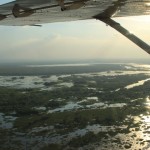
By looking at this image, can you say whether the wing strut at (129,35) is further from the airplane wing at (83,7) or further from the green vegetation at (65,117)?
the green vegetation at (65,117)

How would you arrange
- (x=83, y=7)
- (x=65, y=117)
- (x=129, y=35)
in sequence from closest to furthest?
(x=83, y=7) < (x=129, y=35) < (x=65, y=117)

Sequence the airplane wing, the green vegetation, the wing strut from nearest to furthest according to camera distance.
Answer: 1. the airplane wing
2. the wing strut
3. the green vegetation

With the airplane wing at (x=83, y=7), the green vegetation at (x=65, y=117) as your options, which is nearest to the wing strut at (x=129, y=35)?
the airplane wing at (x=83, y=7)

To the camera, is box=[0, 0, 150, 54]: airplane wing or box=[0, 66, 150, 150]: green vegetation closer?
box=[0, 0, 150, 54]: airplane wing

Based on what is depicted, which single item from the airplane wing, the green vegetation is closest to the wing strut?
the airplane wing

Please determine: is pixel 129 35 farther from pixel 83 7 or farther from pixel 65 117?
pixel 65 117

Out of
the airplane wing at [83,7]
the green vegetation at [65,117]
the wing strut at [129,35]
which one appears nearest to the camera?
the airplane wing at [83,7]

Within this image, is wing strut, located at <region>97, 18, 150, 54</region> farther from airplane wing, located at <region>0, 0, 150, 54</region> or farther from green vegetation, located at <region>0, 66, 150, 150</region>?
green vegetation, located at <region>0, 66, 150, 150</region>

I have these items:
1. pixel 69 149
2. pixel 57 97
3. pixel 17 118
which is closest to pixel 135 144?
pixel 69 149

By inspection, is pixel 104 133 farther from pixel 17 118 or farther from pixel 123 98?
pixel 123 98

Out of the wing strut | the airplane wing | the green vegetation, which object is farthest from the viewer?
the green vegetation

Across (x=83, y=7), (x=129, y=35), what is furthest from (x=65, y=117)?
(x=83, y=7)
